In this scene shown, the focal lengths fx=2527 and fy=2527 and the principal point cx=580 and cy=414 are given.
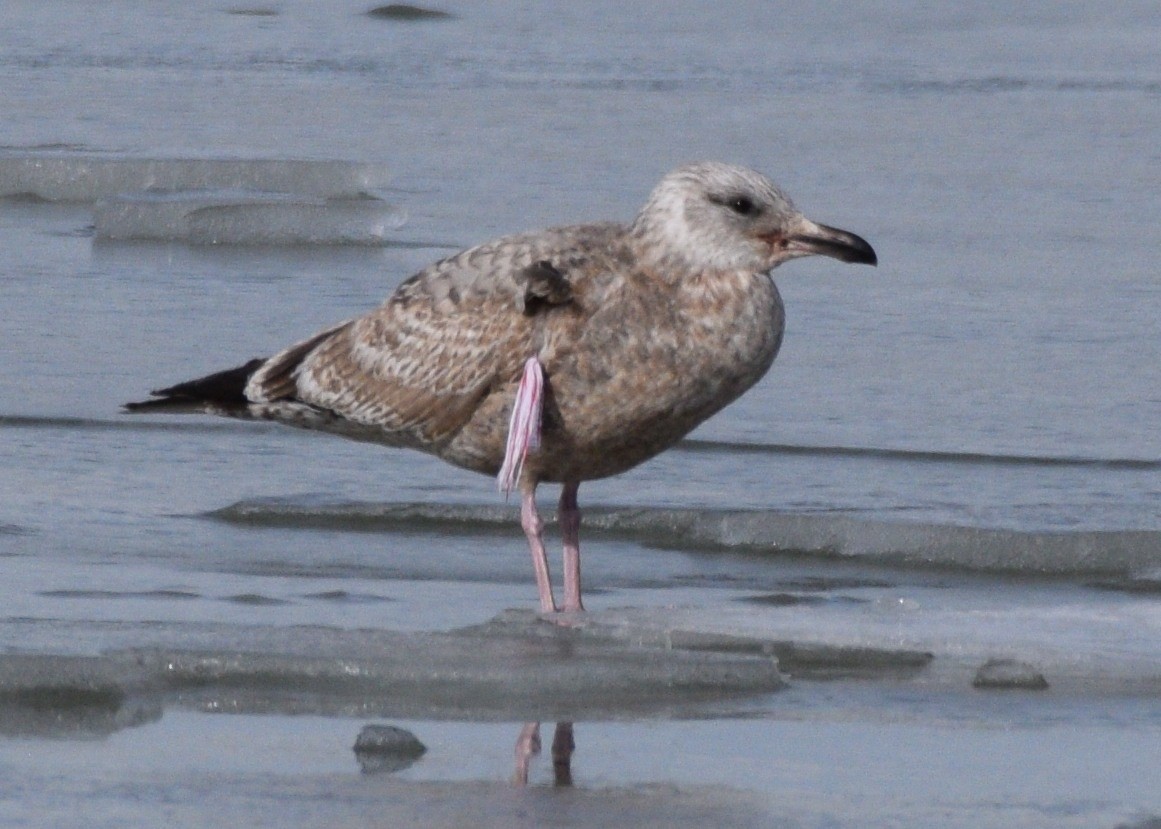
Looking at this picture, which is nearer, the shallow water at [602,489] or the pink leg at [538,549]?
the shallow water at [602,489]

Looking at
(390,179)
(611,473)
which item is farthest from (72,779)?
(390,179)

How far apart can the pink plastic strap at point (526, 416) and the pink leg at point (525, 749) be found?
44.4 inches

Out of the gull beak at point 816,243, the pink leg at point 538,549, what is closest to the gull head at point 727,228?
the gull beak at point 816,243

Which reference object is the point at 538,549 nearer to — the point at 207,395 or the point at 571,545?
the point at 571,545

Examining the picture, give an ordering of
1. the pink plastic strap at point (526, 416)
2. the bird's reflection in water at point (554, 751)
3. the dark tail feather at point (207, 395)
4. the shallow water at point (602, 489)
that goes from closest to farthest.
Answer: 1. the bird's reflection in water at point (554, 751)
2. the shallow water at point (602, 489)
3. the pink plastic strap at point (526, 416)
4. the dark tail feather at point (207, 395)

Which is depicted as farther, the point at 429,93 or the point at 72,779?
the point at 429,93

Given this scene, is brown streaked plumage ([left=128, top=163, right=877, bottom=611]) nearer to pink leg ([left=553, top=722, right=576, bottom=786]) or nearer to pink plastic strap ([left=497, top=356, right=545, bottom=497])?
pink plastic strap ([left=497, top=356, right=545, bottom=497])

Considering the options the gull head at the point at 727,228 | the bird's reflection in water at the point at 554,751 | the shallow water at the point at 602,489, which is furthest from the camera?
the gull head at the point at 727,228

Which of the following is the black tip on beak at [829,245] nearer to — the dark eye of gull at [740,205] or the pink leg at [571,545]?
the dark eye of gull at [740,205]

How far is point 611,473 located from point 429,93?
→ 780 cm

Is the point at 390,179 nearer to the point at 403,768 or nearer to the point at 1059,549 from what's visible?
the point at 1059,549

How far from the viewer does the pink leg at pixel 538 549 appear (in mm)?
5387

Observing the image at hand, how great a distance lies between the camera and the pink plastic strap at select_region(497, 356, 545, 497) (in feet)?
17.6

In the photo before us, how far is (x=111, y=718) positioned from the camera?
4.32 metres
